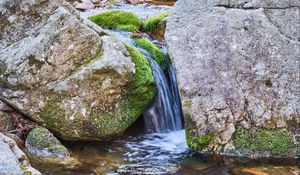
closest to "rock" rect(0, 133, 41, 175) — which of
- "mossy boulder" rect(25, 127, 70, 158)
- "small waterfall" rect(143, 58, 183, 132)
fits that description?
"mossy boulder" rect(25, 127, 70, 158)

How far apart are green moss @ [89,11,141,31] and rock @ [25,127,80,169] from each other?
3.78 metres

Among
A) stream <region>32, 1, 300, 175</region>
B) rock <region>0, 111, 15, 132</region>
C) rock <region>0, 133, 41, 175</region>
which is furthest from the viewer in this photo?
rock <region>0, 111, 15, 132</region>

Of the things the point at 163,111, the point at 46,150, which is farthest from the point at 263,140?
the point at 46,150

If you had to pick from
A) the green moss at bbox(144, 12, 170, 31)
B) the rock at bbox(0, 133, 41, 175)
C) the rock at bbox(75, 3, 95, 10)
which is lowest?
the rock at bbox(0, 133, 41, 175)

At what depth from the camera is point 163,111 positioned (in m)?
7.04

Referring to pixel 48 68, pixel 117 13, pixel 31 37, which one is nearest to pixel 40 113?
pixel 48 68

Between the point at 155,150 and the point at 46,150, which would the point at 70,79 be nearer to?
the point at 46,150

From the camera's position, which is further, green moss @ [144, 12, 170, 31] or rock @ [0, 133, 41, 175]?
green moss @ [144, 12, 170, 31]

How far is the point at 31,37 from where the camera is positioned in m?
6.51

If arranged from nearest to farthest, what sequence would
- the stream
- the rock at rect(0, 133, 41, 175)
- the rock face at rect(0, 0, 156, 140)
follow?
the rock at rect(0, 133, 41, 175) → the stream → the rock face at rect(0, 0, 156, 140)

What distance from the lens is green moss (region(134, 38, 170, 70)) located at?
24.9 ft

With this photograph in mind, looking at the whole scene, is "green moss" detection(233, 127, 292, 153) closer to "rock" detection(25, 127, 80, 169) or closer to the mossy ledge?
the mossy ledge

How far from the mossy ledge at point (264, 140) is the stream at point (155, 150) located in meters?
0.33

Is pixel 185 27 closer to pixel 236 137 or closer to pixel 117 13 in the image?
pixel 236 137
